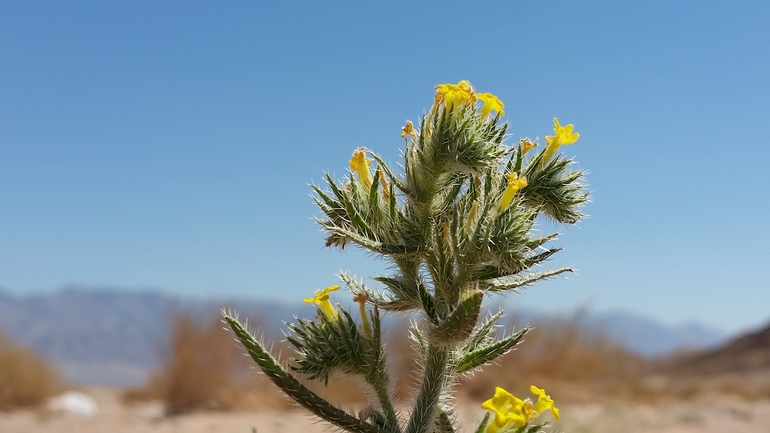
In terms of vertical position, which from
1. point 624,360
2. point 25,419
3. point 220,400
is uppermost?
point 624,360

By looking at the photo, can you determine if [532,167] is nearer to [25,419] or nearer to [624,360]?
[25,419]

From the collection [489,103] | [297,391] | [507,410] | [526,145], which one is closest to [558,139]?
[526,145]

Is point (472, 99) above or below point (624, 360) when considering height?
below

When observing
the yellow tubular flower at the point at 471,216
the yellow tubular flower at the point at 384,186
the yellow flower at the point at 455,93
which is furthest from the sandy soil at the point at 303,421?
the yellow flower at the point at 455,93

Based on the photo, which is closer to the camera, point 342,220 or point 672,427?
point 342,220

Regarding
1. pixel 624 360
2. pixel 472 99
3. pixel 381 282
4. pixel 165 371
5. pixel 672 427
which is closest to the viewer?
pixel 472 99

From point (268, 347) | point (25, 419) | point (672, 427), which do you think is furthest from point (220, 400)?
point (268, 347)

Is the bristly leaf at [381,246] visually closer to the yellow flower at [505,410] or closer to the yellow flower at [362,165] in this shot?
the yellow flower at [362,165]
